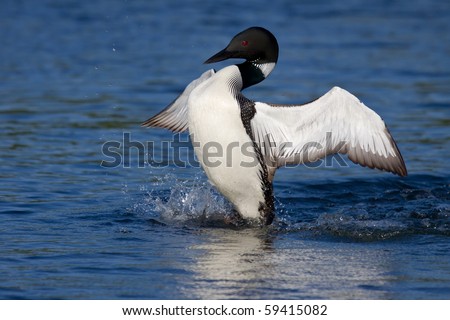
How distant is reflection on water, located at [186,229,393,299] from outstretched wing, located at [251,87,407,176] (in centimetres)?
86

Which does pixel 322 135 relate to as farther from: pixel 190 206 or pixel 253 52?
pixel 190 206

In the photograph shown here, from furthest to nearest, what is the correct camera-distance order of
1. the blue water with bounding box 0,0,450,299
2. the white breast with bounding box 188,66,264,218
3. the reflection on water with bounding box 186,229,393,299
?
the white breast with bounding box 188,66,264,218
the blue water with bounding box 0,0,450,299
the reflection on water with bounding box 186,229,393,299

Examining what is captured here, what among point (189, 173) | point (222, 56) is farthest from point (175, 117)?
point (222, 56)

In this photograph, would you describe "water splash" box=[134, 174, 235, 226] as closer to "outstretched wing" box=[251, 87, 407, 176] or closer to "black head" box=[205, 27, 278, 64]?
"outstretched wing" box=[251, 87, 407, 176]

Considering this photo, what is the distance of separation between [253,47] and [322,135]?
1.04 metres

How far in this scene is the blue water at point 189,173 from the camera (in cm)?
683

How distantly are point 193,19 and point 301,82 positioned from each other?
16.9ft

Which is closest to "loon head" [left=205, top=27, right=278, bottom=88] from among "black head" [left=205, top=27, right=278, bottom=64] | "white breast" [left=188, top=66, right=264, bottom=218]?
"black head" [left=205, top=27, right=278, bottom=64]

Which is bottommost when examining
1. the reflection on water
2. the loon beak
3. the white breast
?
the reflection on water

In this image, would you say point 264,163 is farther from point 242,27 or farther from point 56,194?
point 242,27

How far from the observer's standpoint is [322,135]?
27.5 feet

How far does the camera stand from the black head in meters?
A: 8.42

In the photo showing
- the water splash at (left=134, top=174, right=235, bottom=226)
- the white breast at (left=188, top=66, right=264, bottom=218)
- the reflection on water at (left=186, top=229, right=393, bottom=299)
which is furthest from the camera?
the water splash at (left=134, top=174, right=235, bottom=226)

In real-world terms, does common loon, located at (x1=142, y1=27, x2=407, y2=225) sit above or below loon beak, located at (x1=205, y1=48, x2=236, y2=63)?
below
